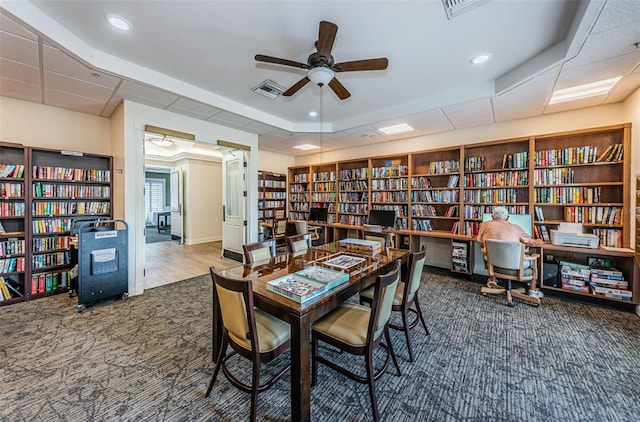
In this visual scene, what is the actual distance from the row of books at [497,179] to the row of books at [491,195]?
0.10 metres

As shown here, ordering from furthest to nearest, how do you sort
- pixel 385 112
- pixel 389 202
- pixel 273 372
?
1. pixel 389 202
2. pixel 385 112
3. pixel 273 372

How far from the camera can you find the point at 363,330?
1657mm

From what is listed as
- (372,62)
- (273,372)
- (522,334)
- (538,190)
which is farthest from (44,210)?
(538,190)

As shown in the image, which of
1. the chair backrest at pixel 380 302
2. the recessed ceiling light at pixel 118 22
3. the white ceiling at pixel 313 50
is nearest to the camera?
the chair backrest at pixel 380 302

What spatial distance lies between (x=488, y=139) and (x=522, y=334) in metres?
3.24

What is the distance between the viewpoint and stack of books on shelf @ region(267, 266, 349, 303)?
1497mm

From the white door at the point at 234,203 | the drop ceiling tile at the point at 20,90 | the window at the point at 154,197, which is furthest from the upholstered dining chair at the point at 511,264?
the window at the point at 154,197

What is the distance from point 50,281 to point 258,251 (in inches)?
131

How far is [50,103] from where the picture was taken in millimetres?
3545

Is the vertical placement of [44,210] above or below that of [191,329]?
above

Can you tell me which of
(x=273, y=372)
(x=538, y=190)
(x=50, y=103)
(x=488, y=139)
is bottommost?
(x=273, y=372)

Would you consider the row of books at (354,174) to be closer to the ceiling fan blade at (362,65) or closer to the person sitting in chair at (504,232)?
the person sitting in chair at (504,232)

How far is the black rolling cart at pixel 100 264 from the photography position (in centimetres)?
298

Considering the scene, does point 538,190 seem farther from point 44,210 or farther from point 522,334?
point 44,210
